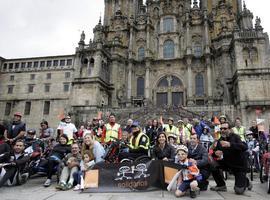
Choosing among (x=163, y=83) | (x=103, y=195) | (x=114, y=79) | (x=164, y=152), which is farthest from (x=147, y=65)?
(x=103, y=195)

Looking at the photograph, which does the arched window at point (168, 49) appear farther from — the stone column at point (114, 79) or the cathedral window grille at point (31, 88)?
the cathedral window grille at point (31, 88)

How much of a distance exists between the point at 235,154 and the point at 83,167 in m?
4.86

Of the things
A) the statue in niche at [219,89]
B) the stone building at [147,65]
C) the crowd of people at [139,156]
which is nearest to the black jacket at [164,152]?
the crowd of people at [139,156]

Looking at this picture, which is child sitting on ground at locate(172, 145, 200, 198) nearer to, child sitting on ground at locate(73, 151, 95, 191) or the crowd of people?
the crowd of people

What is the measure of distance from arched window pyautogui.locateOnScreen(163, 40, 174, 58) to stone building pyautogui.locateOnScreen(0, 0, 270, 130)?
188mm

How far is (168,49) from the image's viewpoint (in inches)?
1607

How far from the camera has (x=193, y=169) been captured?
6078 mm

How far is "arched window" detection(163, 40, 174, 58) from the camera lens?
40.3m

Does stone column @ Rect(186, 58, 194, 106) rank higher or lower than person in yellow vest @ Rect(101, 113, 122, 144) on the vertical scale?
higher

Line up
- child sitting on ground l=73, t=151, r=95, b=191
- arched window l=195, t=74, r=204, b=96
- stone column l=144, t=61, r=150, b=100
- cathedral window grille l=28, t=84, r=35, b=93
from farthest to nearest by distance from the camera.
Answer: cathedral window grille l=28, t=84, r=35, b=93 → stone column l=144, t=61, r=150, b=100 → arched window l=195, t=74, r=204, b=96 → child sitting on ground l=73, t=151, r=95, b=191

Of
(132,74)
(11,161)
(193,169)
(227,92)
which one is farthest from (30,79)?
(193,169)

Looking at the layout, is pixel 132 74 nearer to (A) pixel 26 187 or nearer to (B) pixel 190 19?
(B) pixel 190 19

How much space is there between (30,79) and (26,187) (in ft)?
122

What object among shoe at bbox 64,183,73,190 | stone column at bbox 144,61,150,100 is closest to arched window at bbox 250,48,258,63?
stone column at bbox 144,61,150,100
